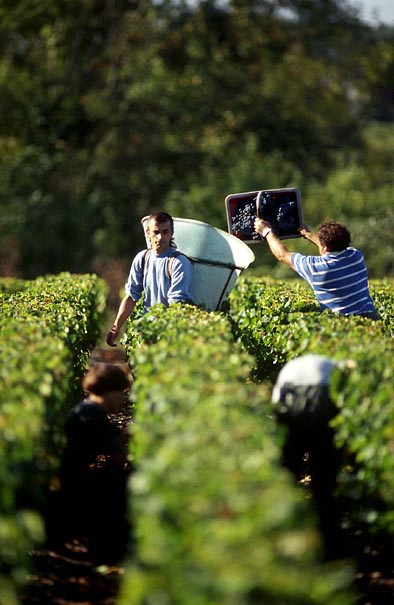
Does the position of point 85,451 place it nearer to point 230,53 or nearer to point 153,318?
point 153,318

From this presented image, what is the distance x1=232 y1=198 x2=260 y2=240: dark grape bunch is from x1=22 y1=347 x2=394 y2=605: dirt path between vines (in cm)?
368

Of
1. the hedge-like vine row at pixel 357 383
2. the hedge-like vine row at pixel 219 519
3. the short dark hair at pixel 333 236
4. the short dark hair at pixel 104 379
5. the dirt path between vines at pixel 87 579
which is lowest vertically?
the dirt path between vines at pixel 87 579

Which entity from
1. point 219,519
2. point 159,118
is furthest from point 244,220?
point 159,118

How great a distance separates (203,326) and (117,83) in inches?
1007

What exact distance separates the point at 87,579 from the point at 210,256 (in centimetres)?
431

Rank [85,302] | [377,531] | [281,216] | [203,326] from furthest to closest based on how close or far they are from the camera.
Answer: [85,302], [281,216], [203,326], [377,531]

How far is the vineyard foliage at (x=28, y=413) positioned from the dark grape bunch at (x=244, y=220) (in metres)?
1.74

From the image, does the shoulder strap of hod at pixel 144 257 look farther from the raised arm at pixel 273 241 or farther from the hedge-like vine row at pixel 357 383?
the hedge-like vine row at pixel 357 383

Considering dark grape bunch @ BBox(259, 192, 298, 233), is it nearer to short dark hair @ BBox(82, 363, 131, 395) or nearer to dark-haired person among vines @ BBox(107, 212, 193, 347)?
dark-haired person among vines @ BBox(107, 212, 193, 347)

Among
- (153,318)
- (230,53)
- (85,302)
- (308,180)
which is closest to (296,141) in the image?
(308,180)

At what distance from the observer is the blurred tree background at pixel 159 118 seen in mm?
27641

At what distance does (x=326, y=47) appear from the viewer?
35594 mm

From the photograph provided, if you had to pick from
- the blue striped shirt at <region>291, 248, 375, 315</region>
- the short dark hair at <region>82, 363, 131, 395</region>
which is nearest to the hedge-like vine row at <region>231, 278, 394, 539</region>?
the blue striped shirt at <region>291, 248, 375, 315</region>

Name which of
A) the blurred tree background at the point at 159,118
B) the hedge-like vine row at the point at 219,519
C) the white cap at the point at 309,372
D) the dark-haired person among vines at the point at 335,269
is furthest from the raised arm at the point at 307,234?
the blurred tree background at the point at 159,118
